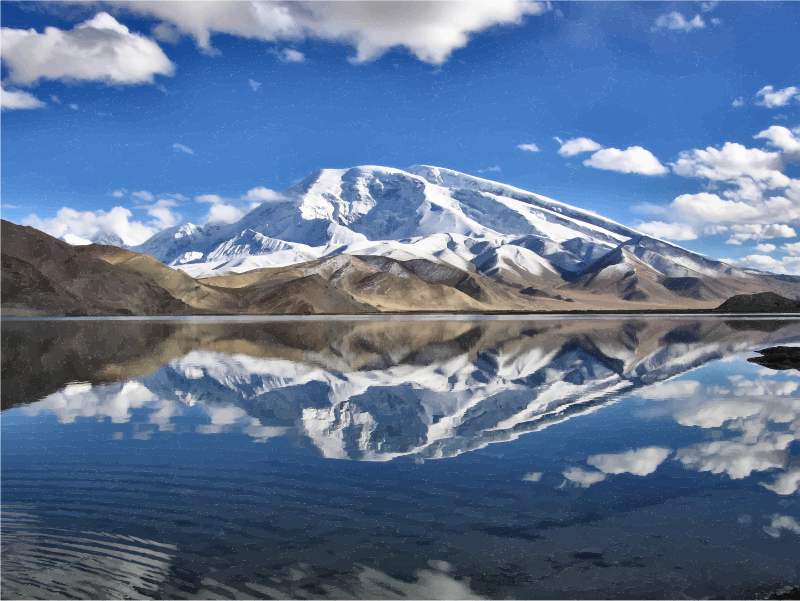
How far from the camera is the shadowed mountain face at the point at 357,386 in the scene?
18.7 metres

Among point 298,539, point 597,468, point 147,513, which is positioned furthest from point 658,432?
point 147,513

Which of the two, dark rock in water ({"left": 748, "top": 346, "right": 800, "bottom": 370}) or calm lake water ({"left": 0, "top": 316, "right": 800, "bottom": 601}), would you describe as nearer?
calm lake water ({"left": 0, "top": 316, "right": 800, "bottom": 601})

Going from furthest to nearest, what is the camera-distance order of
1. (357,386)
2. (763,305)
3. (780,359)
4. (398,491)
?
(763,305)
(780,359)
(357,386)
(398,491)

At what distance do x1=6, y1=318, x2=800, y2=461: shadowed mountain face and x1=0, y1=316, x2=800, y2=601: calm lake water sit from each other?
20cm

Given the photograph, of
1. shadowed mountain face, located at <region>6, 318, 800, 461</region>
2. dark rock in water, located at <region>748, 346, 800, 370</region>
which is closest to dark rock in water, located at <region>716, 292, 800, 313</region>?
shadowed mountain face, located at <region>6, 318, 800, 461</region>

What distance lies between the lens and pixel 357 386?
93.0 ft

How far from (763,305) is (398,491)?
683 ft

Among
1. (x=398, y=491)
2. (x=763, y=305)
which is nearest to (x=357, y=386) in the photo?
(x=398, y=491)

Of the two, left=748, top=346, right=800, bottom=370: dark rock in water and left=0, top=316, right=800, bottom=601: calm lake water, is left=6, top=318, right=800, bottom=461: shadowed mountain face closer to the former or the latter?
left=0, top=316, right=800, bottom=601: calm lake water

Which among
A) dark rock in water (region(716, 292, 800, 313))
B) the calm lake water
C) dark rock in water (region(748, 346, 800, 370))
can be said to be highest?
dark rock in water (region(716, 292, 800, 313))

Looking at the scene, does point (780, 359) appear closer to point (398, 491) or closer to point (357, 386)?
point (357, 386)

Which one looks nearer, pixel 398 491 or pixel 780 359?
pixel 398 491

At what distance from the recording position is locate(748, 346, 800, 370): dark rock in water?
37969mm

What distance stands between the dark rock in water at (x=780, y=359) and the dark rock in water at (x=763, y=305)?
16139cm
